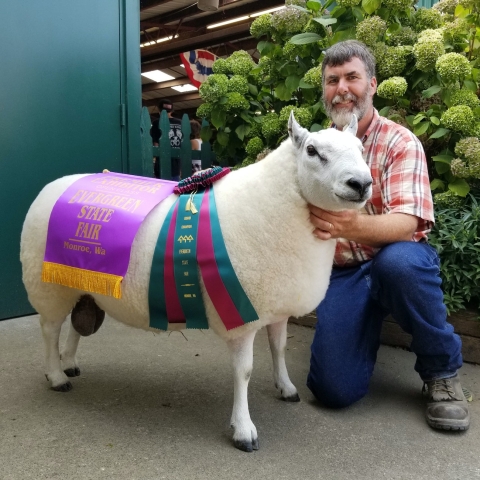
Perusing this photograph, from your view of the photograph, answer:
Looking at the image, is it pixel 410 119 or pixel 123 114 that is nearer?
pixel 410 119

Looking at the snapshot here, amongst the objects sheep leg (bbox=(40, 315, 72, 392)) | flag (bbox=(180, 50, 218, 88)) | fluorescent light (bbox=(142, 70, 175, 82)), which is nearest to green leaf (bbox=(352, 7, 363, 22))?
sheep leg (bbox=(40, 315, 72, 392))

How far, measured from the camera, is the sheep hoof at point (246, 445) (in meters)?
1.98

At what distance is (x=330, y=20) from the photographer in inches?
137

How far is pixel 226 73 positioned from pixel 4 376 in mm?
2886

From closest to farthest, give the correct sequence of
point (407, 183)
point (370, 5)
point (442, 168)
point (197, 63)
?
1. point (407, 183)
2. point (442, 168)
3. point (370, 5)
4. point (197, 63)

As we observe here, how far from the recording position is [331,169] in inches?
70.2

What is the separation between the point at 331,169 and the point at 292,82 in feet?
7.11

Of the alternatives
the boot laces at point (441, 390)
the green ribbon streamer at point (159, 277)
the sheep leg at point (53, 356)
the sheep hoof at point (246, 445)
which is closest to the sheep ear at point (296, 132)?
the green ribbon streamer at point (159, 277)

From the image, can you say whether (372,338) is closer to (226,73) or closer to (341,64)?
(341,64)

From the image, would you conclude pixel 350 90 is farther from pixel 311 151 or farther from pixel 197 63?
pixel 197 63

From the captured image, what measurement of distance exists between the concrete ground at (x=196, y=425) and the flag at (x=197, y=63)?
22.5 ft

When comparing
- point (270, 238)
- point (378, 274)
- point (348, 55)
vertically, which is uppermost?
point (348, 55)

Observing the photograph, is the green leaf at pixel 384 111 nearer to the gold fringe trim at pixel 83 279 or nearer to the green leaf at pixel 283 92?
the green leaf at pixel 283 92

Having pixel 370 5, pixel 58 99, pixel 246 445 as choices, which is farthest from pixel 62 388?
pixel 370 5
